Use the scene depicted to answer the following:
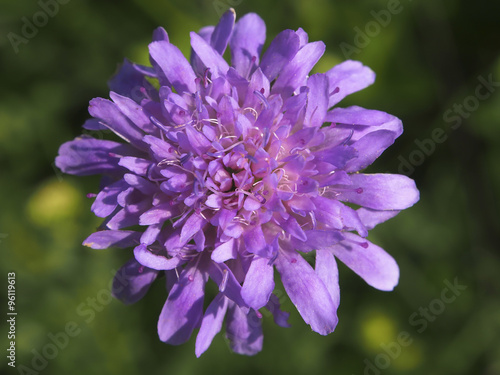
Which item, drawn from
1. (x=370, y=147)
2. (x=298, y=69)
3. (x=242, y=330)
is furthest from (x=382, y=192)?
(x=242, y=330)

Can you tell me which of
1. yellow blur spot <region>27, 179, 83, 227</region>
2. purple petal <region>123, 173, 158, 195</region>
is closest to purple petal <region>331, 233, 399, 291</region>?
purple petal <region>123, 173, 158, 195</region>

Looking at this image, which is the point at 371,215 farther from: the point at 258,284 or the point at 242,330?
the point at 242,330

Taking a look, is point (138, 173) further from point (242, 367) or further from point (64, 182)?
point (242, 367)

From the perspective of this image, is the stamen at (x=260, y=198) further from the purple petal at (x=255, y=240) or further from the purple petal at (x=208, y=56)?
the purple petal at (x=208, y=56)

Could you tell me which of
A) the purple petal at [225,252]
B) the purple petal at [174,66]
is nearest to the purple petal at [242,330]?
the purple petal at [225,252]

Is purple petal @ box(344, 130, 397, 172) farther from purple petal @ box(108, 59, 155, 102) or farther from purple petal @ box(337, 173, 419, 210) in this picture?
purple petal @ box(108, 59, 155, 102)
